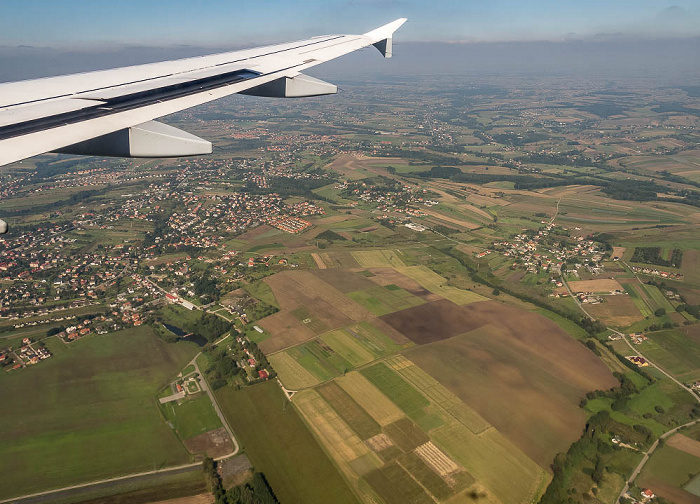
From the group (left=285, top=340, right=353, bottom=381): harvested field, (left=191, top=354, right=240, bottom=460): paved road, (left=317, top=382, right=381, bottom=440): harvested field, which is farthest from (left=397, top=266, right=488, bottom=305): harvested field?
(left=191, top=354, right=240, bottom=460): paved road

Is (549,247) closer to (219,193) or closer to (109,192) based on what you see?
(219,193)

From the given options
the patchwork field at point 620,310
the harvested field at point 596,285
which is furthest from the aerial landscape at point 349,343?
the harvested field at point 596,285

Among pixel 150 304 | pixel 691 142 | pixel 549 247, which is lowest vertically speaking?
pixel 150 304

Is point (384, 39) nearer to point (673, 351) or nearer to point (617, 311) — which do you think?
point (673, 351)

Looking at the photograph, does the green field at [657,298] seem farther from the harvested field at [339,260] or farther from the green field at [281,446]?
the green field at [281,446]

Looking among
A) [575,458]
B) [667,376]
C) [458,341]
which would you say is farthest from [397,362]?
[667,376]

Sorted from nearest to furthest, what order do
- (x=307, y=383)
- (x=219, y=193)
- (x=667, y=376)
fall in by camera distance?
1. (x=307, y=383)
2. (x=667, y=376)
3. (x=219, y=193)

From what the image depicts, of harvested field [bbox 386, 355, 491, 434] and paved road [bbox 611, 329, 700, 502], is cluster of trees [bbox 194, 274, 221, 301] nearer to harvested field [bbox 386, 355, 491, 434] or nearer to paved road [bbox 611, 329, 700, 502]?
harvested field [bbox 386, 355, 491, 434]
